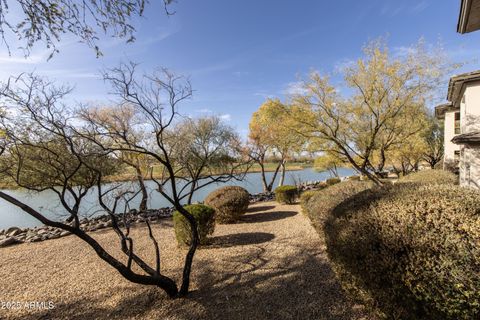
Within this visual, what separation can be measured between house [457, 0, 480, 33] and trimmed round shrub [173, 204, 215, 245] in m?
6.99

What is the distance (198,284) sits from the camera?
382 centimetres

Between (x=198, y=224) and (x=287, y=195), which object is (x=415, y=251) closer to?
(x=198, y=224)

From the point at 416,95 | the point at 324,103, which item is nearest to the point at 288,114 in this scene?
the point at 324,103

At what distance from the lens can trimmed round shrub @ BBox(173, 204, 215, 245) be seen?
18.2ft

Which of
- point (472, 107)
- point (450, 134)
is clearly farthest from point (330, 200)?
point (450, 134)

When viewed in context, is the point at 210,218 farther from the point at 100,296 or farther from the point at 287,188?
the point at 287,188

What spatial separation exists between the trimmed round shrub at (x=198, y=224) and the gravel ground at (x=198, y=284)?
0.32 metres

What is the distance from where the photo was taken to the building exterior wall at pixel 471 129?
7062 mm

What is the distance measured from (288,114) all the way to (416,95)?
4.70 meters

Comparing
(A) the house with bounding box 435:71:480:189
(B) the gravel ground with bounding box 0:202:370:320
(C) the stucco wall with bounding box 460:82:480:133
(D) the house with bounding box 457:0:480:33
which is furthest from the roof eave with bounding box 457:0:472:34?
(B) the gravel ground with bounding box 0:202:370:320

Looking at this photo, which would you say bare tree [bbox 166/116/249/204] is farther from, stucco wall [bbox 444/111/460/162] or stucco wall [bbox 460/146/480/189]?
stucco wall [bbox 444/111/460/162]

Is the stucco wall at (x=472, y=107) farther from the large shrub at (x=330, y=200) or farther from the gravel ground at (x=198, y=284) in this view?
the gravel ground at (x=198, y=284)

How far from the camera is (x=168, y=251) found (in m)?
5.57

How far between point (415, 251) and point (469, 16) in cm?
510
